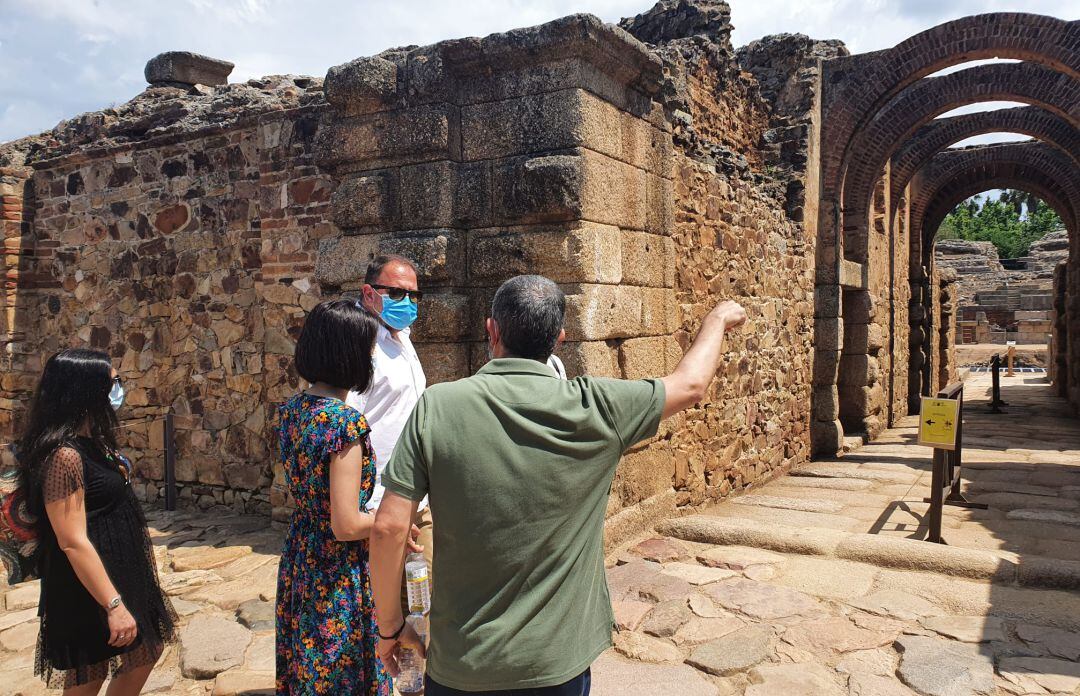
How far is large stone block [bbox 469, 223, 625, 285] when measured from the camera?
4.30 meters

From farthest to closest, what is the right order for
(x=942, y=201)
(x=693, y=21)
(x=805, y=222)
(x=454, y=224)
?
(x=942, y=201)
(x=805, y=222)
(x=693, y=21)
(x=454, y=224)

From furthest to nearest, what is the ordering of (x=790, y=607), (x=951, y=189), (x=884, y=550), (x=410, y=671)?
(x=951, y=189), (x=884, y=550), (x=790, y=607), (x=410, y=671)

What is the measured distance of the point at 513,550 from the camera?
5.98 ft

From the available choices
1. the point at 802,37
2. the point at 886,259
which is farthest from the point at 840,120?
the point at 886,259

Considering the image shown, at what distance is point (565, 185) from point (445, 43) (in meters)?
1.15

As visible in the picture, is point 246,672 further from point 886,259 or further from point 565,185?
point 886,259

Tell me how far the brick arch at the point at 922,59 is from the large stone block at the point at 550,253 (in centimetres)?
700

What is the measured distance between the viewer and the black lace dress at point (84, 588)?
8.51ft

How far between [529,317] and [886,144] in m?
10.9

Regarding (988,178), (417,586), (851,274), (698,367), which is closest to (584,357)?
(417,586)

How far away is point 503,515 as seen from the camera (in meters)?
1.82

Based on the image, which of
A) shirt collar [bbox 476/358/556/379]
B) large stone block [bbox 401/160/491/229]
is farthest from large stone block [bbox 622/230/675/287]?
shirt collar [bbox 476/358/556/379]

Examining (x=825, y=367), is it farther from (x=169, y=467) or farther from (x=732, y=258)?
(x=169, y=467)

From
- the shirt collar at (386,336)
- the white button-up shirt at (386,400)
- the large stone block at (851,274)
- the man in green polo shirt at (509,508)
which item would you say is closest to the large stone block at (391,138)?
the shirt collar at (386,336)
